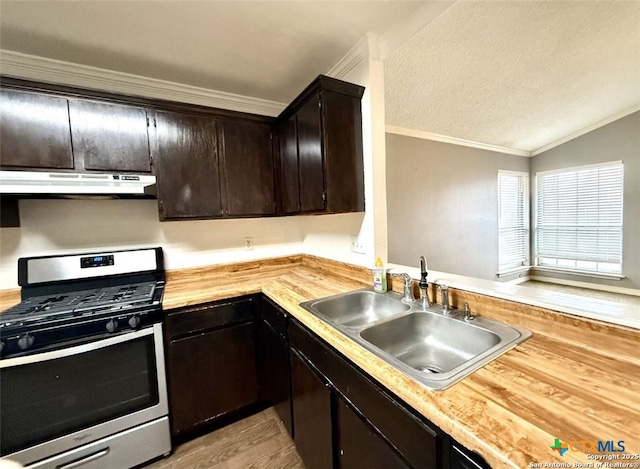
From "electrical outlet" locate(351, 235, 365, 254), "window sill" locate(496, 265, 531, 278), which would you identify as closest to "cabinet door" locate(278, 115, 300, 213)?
"electrical outlet" locate(351, 235, 365, 254)

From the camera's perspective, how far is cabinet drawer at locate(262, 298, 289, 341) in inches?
55.6

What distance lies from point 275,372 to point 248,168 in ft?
4.93

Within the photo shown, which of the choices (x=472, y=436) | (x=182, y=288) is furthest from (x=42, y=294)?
(x=472, y=436)

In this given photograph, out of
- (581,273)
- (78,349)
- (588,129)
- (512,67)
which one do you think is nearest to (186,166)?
(78,349)

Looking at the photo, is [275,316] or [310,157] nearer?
[275,316]

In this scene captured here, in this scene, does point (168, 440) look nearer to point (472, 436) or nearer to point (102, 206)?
point (102, 206)

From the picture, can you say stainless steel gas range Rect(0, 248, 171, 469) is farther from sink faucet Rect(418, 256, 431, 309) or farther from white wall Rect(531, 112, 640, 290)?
white wall Rect(531, 112, 640, 290)

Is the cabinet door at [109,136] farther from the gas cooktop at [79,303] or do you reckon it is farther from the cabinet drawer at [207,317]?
the cabinet drawer at [207,317]

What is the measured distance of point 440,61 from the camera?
1.87m

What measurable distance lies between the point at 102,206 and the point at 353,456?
7.24 feet

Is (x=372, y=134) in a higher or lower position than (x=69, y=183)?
higher

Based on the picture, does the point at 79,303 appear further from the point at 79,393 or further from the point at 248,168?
the point at 248,168

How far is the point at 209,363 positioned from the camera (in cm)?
A: 161

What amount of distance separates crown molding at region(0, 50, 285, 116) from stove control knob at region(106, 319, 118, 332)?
155 cm
